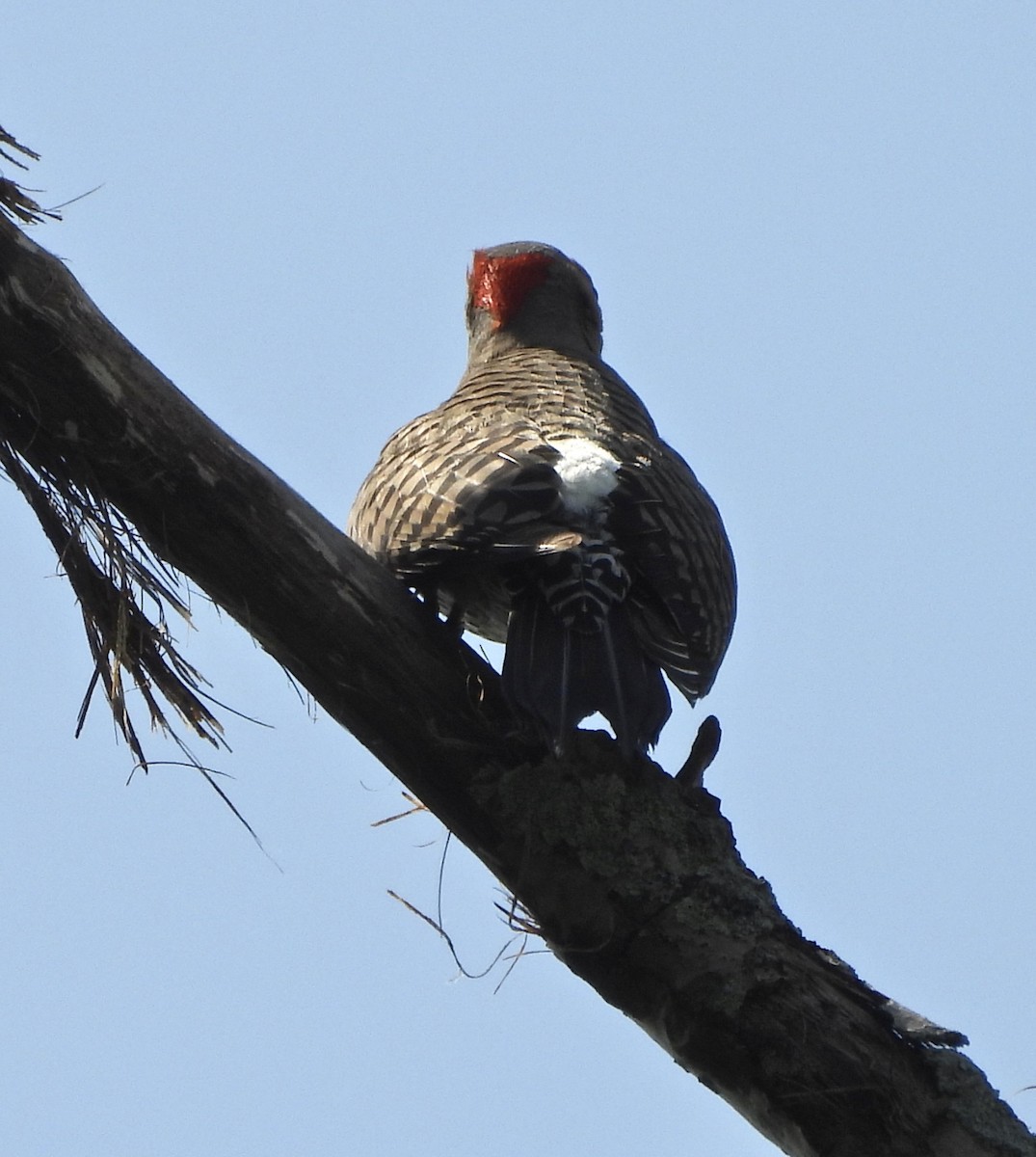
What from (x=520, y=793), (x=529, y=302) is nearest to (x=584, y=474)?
(x=520, y=793)

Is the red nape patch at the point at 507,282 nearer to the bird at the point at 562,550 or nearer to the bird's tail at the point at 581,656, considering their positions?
the bird at the point at 562,550

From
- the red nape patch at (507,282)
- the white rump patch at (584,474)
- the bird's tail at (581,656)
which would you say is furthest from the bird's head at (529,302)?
the bird's tail at (581,656)

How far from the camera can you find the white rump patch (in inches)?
157

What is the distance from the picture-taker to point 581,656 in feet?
12.1

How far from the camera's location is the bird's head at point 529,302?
6535mm

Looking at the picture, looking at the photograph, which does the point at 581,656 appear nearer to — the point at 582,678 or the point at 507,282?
the point at 582,678

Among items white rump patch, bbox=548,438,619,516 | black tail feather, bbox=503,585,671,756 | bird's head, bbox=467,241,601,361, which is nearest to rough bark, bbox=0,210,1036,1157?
black tail feather, bbox=503,585,671,756

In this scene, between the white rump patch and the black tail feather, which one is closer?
the black tail feather

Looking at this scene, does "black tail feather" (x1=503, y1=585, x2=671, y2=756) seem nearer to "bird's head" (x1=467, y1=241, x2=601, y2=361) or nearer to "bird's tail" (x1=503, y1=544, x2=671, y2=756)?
"bird's tail" (x1=503, y1=544, x2=671, y2=756)

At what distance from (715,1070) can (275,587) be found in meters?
1.31

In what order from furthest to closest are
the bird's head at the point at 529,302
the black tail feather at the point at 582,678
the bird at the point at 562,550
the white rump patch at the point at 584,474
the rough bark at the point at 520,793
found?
the bird's head at the point at 529,302
the white rump patch at the point at 584,474
the bird at the point at 562,550
the black tail feather at the point at 582,678
the rough bark at the point at 520,793

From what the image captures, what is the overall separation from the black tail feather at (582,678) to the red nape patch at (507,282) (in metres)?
2.94

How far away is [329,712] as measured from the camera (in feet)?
11.5

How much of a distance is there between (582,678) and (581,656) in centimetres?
7
